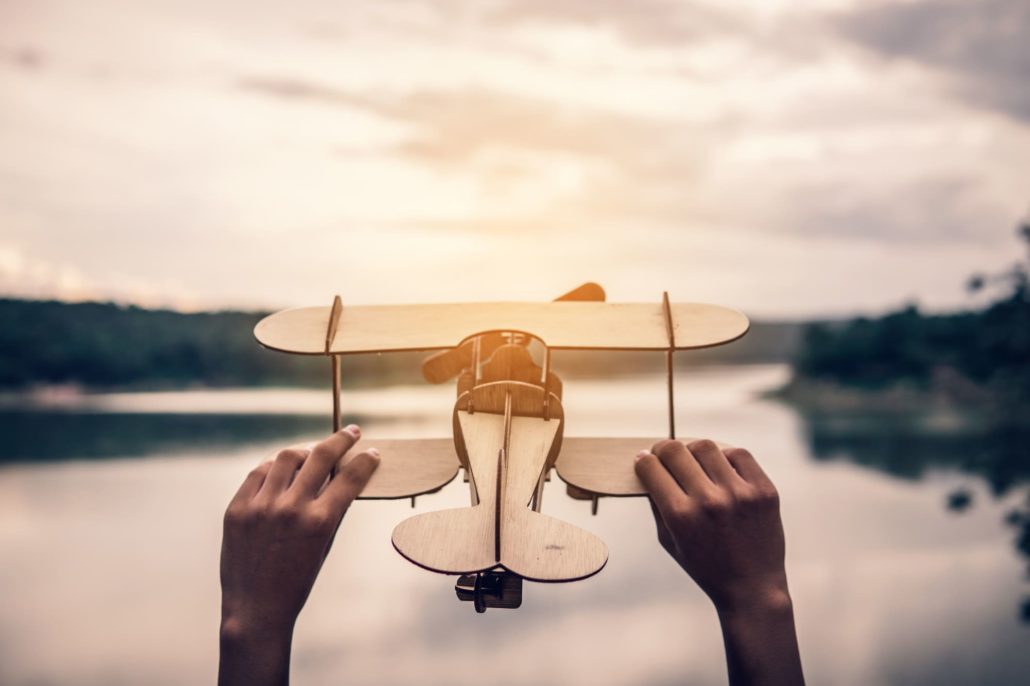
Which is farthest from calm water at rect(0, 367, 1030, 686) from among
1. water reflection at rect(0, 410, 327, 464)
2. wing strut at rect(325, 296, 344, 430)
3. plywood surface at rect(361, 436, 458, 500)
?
plywood surface at rect(361, 436, 458, 500)

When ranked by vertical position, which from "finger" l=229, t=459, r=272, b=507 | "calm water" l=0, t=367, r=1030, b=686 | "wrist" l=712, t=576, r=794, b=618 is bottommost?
"calm water" l=0, t=367, r=1030, b=686

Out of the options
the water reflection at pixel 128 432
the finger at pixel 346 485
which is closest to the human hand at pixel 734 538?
the finger at pixel 346 485

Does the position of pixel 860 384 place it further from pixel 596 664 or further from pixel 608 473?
pixel 608 473

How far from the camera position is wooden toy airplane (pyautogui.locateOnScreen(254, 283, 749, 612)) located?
7.13 feet

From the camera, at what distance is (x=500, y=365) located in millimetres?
3182

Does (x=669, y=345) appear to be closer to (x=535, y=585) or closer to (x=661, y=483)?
(x=661, y=483)

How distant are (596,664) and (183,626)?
3884cm

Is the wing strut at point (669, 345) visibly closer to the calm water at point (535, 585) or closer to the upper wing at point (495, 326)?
the upper wing at point (495, 326)

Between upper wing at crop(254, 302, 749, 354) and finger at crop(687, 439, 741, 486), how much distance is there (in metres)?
1.28

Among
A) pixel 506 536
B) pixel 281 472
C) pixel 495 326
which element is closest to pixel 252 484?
pixel 281 472

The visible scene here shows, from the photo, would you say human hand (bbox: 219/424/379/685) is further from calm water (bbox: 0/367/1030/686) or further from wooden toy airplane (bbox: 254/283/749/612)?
calm water (bbox: 0/367/1030/686)

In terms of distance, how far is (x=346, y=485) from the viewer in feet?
6.23

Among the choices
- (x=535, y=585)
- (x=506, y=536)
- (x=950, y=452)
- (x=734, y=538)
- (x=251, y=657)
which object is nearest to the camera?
(x=251, y=657)

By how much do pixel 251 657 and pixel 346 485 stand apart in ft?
1.47
